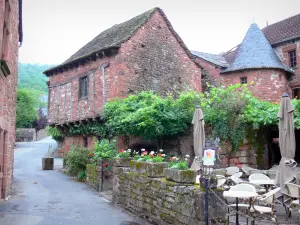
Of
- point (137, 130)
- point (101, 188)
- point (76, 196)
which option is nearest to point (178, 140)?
point (137, 130)

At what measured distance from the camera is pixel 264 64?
2064 cm

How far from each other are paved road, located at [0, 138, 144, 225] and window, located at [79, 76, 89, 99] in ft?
16.7

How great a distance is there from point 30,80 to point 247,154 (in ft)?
223

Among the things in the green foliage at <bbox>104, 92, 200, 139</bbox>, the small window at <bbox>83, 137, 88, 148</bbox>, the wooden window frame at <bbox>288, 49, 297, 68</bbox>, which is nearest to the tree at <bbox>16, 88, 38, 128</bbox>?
the small window at <bbox>83, 137, 88, 148</bbox>

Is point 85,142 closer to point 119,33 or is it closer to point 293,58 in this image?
point 119,33

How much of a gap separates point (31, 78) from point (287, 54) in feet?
209

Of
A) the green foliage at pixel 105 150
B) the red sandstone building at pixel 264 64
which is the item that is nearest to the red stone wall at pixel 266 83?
the red sandstone building at pixel 264 64

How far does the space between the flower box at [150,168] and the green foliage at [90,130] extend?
7.11 metres

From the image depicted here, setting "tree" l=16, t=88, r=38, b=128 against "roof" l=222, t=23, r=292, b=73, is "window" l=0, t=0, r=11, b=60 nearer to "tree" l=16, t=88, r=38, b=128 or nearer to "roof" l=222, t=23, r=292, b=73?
"roof" l=222, t=23, r=292, b=73

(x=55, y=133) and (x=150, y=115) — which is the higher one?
(x=150, y=115)

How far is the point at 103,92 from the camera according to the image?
16.0m

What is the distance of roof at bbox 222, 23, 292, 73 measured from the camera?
20828 millimetres

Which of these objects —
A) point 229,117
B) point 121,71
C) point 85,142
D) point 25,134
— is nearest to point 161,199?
point 229,117

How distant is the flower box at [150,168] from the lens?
7.32m
